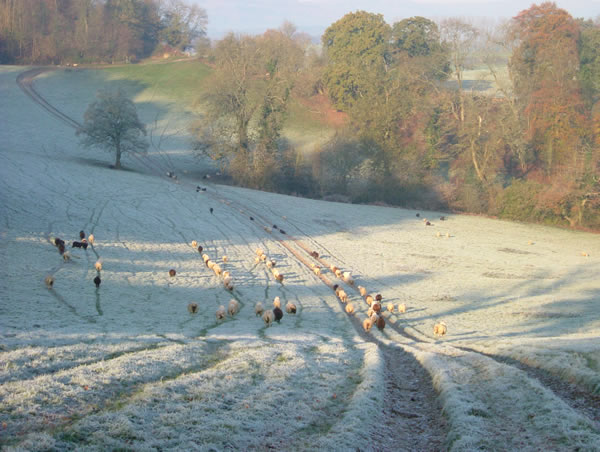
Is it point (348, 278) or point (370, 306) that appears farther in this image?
point (348, 278)

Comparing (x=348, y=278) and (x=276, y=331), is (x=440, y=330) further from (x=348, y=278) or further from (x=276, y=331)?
(x=348, y=278)

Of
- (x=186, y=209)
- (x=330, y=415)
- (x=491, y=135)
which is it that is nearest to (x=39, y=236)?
(x=186, y=209)

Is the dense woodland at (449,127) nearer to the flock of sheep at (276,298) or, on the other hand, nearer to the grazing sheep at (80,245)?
the flock of sheep at (276,298)

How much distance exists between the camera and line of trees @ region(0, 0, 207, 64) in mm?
107500

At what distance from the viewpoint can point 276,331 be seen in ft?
66.5

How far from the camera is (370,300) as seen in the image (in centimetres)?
2716

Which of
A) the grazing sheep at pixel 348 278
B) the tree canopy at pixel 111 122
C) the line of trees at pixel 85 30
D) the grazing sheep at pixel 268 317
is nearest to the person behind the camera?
the grazing sheep at pixel 268 317

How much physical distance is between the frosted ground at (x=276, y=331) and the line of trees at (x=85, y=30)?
67.8m

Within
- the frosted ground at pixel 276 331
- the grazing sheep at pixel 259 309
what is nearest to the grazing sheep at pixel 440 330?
the frosted ground at pixel 276 331

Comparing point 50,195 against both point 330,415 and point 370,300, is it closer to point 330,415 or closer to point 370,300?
point 370,300

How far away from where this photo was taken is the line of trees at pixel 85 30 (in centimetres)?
10750

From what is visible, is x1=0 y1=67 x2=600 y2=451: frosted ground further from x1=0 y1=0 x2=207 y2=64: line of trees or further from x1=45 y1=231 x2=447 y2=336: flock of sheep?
x1=0 y1=0 x2=207 y2=64: line of trees

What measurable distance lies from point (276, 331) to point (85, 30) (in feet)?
381

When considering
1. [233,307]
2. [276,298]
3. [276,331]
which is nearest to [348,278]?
[276,298]
